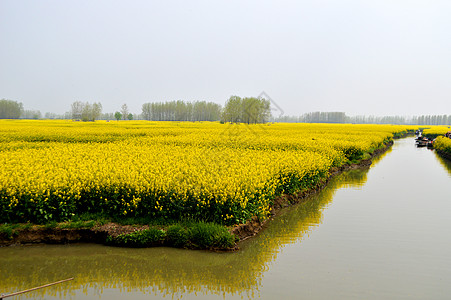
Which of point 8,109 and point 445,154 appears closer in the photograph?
point 445,154

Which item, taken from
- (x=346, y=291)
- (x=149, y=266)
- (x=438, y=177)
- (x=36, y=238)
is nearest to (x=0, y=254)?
(x=36, y=238)

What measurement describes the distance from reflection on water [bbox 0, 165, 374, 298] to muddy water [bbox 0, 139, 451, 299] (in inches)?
0.8

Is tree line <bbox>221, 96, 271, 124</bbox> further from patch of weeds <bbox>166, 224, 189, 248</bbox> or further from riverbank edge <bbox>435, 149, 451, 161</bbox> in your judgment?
patch of weeds <bbox>166, 224, 189, 248</bbox>

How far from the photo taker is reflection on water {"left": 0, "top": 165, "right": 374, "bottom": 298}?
6.91 metres

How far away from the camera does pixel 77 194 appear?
9922 millimetres

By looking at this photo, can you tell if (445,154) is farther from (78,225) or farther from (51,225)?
(51,225)

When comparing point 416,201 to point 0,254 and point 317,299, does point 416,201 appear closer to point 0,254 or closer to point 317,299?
point 317,299

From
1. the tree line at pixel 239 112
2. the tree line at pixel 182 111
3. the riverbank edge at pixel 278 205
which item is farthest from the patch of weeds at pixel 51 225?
the tree line at pixel 182 111

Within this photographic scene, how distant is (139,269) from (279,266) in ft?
10.6

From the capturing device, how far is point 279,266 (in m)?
7.95

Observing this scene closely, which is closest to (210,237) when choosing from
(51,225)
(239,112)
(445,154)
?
(51,225)

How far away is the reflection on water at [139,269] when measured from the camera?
272 inches

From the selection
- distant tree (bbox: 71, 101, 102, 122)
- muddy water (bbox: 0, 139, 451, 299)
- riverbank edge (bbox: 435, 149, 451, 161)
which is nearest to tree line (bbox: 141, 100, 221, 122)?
distant tree (bbox: 71, 101, 102, 122)

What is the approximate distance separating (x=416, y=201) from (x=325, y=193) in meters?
3.81
